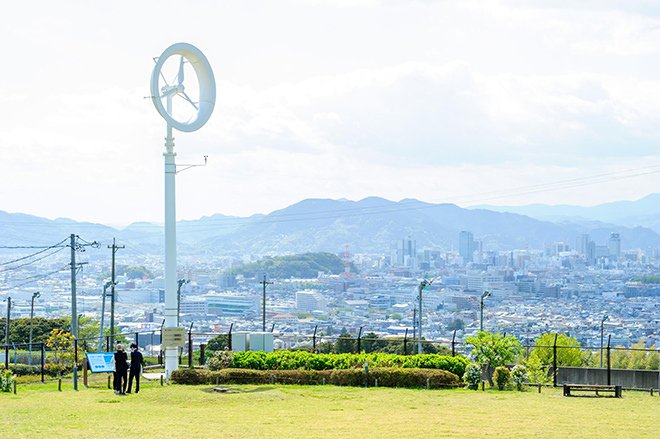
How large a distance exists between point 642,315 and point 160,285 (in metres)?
123

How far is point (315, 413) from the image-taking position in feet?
49.0

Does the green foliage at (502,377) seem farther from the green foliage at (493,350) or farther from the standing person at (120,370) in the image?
the standing person at (120,370)

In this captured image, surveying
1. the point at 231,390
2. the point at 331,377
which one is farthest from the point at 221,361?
the point at 331,377

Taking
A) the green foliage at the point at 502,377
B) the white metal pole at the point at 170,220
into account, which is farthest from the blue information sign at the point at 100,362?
the green foliage at the point at 502,377

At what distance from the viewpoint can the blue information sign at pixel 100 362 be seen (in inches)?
773

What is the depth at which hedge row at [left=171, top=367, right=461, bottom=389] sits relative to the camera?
66.9 feet

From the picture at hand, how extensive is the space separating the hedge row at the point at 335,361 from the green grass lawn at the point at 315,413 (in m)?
1.51

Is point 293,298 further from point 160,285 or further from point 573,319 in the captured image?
point 573,319

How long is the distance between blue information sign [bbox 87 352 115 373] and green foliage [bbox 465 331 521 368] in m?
10.6

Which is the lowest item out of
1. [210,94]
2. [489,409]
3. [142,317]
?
[142,317]

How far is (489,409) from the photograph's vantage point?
16031 mm

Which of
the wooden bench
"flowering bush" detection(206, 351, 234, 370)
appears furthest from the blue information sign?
the wooden bench

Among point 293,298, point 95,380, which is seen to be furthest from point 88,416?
point 293,298

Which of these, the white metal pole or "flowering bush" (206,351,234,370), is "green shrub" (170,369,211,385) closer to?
"flowering bush" (206,351,234,370)
